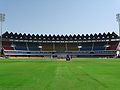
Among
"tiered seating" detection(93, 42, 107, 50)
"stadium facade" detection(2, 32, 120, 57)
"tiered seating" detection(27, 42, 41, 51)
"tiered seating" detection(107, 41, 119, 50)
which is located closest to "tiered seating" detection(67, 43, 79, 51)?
"stadium facade" detection(2, 32, 120, 57)

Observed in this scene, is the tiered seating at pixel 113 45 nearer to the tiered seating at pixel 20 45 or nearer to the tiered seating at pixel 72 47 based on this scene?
the tiered seating at pixel 72 47

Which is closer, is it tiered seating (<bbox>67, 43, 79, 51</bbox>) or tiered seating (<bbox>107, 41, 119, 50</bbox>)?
tiered seating (<bbox>107, 41, 119, 50</bbox>)

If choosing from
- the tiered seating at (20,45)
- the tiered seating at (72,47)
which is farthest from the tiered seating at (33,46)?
the tiered seating at (72,47)

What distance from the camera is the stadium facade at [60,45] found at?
519 feet

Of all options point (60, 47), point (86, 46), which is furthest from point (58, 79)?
point (60, 47)

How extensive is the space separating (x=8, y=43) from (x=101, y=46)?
2362 inches

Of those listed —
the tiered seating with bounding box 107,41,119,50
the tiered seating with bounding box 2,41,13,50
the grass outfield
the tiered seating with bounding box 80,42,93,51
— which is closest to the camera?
the grass outfield

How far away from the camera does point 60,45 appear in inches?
6880

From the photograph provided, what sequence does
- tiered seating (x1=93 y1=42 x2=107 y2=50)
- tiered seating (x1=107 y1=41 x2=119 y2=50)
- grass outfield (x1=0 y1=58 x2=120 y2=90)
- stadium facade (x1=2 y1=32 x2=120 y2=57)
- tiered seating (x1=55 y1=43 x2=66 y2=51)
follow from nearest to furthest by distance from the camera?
1. grass outfield (x1=0 y1=58 x2=120 y2=90)
2. tiered seating (x1=107 y1=41 x2=119 y2=50)
3. stadium facade (x1=2 y1=32 x2=120 y2=57)
4. tiered seating (x1=93 y1=42 x2=107 y2=50)
5. tiered seating (x1=55 y1=43 x2=66 y2=51)

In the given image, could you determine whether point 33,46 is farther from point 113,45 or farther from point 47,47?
point 113,45

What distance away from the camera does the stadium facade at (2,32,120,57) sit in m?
158

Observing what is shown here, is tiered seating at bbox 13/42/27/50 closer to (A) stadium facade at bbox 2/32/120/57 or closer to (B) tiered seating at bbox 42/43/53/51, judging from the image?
(A) stadium facade at bbox 2/32/120/57

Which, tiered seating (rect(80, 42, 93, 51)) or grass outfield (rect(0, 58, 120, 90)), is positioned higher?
tiered seating (rect(80, 42, 93, 51))

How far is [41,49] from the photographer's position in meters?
168
